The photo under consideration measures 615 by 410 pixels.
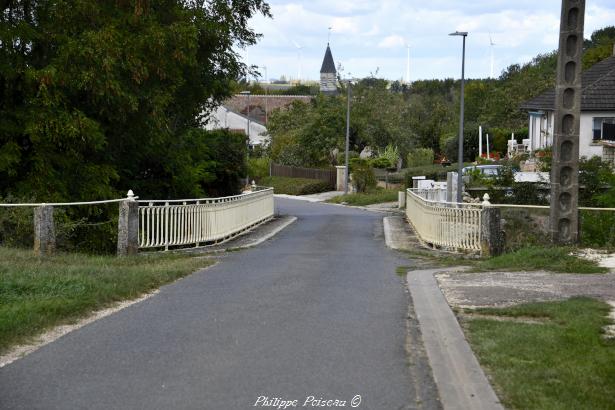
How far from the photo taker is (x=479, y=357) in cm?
792

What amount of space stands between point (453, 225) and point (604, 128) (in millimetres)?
23815

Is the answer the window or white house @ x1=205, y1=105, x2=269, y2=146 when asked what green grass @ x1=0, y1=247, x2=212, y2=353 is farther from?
white house @ x1=205, y1=105, x2=269, y2=146

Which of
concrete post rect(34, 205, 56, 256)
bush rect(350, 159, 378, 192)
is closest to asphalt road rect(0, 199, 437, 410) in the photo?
concrete post rect(34, 205, 56, 256)

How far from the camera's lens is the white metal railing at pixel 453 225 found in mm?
19328

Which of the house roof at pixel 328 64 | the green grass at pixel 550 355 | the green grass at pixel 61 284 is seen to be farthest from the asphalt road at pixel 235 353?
the house roof at pixel 328 64

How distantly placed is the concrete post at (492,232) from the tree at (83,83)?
344 inches

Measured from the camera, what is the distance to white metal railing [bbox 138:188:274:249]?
19531 mm

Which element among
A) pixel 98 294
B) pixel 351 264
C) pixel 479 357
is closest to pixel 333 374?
pixel 479 357

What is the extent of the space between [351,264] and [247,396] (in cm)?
1000

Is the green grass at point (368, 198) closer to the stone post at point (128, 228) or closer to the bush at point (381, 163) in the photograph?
the bush at point (381, 163)

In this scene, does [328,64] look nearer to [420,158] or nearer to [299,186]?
[299,186]

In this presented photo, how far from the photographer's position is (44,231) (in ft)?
52.4

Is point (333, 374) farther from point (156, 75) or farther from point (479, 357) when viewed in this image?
point (156, 75)

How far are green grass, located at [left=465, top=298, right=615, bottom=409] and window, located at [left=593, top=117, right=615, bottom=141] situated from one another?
1275 inches
